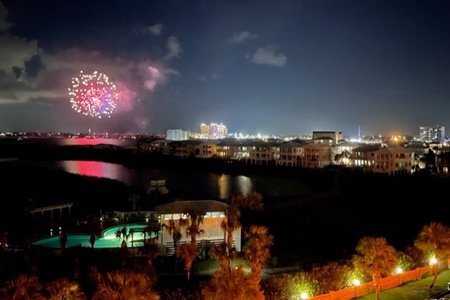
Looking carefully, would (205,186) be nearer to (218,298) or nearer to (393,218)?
(393,218)

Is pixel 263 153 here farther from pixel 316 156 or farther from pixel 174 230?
pixel 174 230

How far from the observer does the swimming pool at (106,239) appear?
21.7 m

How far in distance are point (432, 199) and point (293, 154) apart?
36.2m

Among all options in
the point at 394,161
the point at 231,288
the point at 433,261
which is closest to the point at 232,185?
the point at 394,161

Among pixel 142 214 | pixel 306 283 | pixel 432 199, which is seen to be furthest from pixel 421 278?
pixel 432 199

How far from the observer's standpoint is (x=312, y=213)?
3506 cm

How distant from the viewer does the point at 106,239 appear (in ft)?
75.9

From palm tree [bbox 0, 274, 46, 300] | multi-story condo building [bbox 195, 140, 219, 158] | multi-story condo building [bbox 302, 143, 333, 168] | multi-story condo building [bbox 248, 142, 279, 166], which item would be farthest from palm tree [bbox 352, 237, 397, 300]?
multi-story condo building [bbox 195, 140, 219, 158]

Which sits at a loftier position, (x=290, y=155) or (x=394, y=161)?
(x=290, y=155)

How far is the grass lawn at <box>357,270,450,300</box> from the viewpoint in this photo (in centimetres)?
1474

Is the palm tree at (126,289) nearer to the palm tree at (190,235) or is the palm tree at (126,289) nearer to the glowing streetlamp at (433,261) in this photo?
the palm tree at (190,235)

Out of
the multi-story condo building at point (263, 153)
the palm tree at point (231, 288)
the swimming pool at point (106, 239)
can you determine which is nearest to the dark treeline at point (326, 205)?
the swimming pool at point (106, 239)

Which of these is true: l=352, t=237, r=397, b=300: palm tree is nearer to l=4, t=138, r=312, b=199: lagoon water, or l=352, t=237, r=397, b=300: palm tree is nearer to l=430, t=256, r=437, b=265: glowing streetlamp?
l=430, t=256, r=437, b=265: glowing streetlamp

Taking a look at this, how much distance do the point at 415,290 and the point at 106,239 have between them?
15625mm
